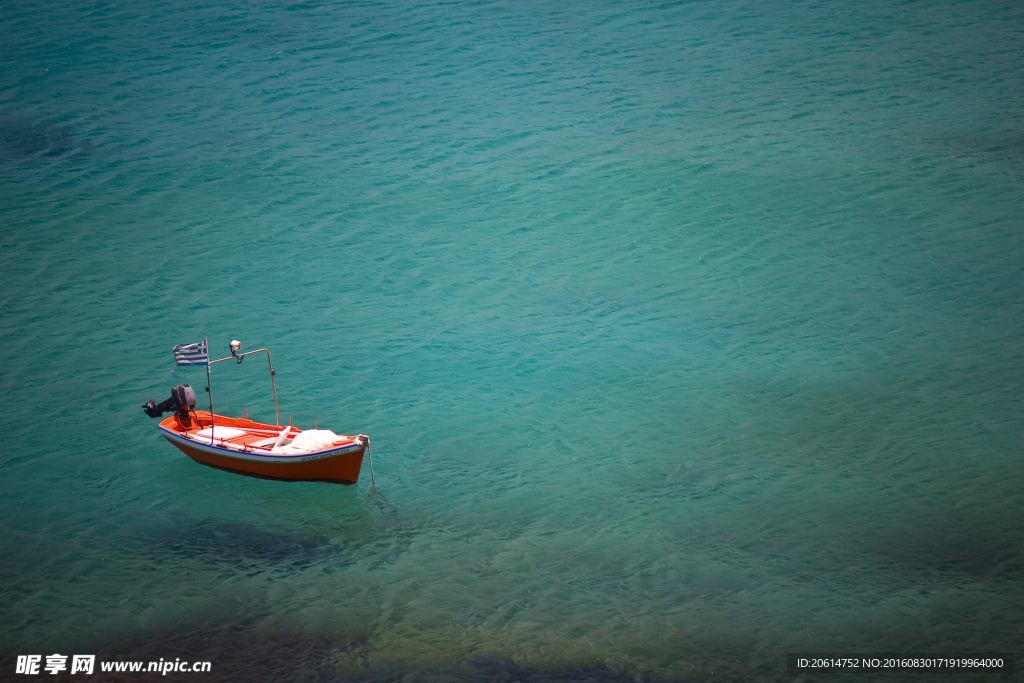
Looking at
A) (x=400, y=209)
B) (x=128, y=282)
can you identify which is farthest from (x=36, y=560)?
(x=400, y=209)

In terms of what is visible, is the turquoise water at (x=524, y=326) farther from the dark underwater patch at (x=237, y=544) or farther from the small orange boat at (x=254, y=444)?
the small orange boat at (x=254, y=444)

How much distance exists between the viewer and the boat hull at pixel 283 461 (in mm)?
23969

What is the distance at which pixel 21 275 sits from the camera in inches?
1387

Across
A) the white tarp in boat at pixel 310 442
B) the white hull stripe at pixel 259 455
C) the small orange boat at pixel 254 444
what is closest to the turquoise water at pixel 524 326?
the small orange boat at pixel 254 444

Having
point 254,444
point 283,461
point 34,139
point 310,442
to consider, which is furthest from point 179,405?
point 34,139

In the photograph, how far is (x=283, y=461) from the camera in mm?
24141

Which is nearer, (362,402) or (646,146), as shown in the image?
(362,402)

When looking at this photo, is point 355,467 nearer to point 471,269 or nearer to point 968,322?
point 471,269

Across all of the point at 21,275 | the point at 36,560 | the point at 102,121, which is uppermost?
the point at 102,121

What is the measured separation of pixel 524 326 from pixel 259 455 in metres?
11.0

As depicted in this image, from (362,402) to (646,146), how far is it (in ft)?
63.9
